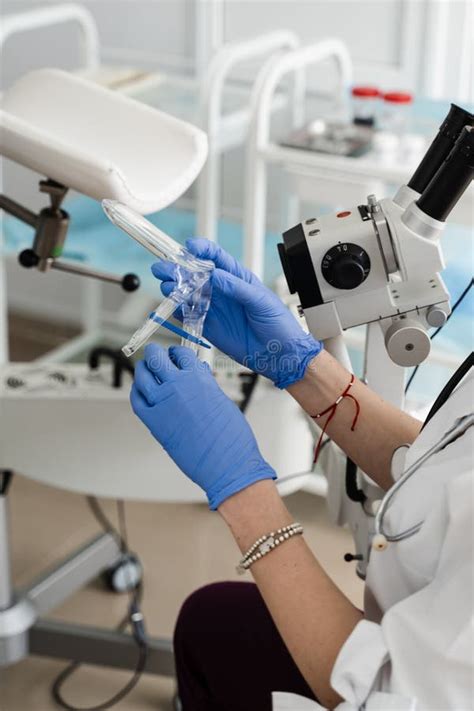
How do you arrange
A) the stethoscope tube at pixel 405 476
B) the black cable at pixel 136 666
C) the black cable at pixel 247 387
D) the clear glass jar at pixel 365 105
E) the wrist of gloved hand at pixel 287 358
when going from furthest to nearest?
the clear glass jar at pixel 365 105 → the black cable at pixel 136 666 → the black cable at pixel 247 387 → the wrist of gloved hand at pixel 287 358 → the stethoscope tube at pixel 405 476

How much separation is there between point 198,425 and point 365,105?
1.31 metres

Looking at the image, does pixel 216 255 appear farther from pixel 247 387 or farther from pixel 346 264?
pixel 247 387

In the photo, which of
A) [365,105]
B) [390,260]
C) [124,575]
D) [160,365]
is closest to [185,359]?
[160,365]

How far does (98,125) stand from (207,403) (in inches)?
21.3

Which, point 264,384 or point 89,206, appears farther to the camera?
point 89,206

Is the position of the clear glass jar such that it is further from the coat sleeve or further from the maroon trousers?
the coat sleeve

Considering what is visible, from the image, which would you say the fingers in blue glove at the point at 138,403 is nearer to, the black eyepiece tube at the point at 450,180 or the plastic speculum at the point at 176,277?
the plastic speculum at the point at 176,277

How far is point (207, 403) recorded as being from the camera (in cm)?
112

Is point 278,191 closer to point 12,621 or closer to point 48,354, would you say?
point 48,354

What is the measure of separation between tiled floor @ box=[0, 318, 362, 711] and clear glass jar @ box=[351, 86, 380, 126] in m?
0.98

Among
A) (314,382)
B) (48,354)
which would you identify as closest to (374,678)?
(314,382)

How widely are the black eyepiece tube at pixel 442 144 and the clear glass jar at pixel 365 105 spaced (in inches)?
40.0

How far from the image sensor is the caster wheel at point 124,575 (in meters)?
2.15

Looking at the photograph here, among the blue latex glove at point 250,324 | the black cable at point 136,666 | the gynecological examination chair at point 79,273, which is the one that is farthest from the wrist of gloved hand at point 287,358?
the black cable at point 136,666
